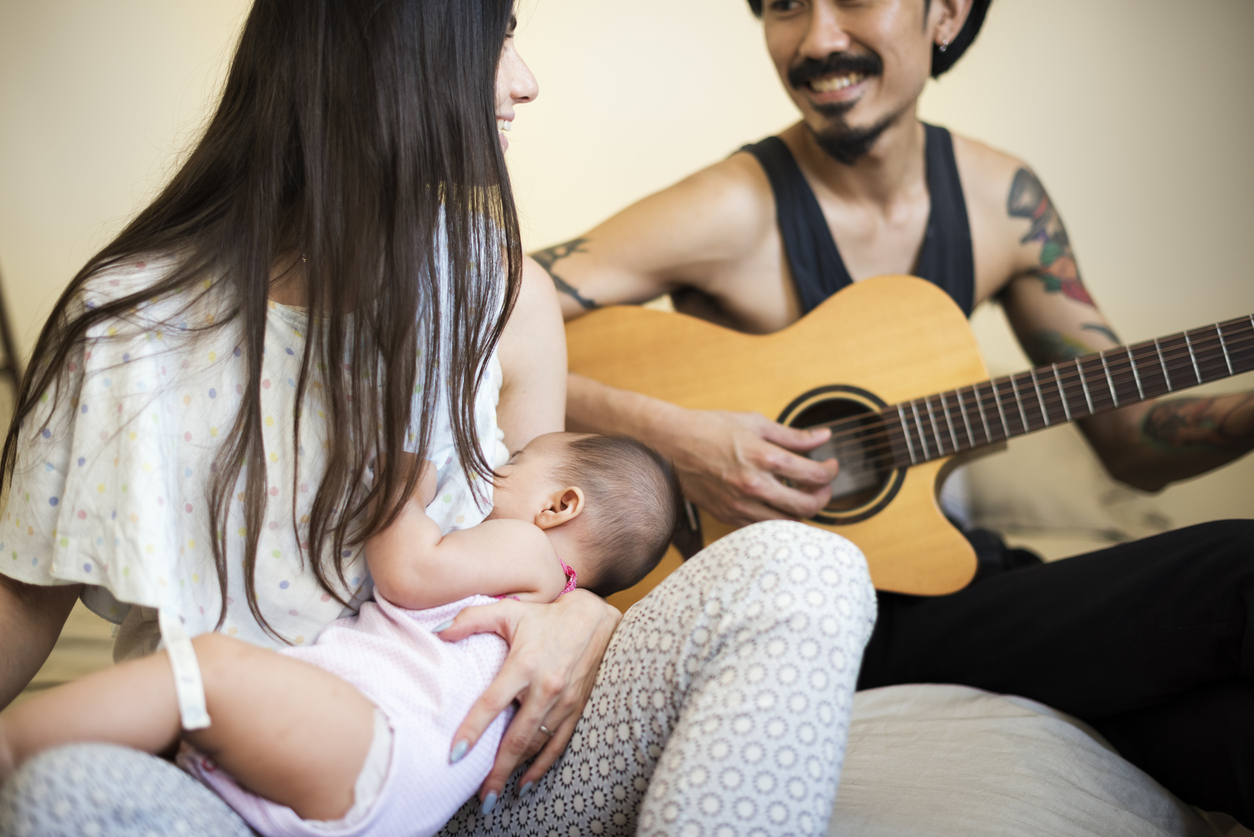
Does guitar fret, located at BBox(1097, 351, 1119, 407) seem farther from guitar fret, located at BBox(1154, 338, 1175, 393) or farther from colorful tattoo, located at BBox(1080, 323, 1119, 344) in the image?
colorful tattoo, located at BBox(1080, 323, 1119, 344)

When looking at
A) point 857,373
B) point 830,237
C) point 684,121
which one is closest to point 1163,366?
point 857,373

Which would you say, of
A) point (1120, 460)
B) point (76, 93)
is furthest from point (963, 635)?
point (76, 93)

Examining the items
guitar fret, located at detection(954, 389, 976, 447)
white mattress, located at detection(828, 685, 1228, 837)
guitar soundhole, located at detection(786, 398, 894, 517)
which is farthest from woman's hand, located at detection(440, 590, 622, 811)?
guitar fret, located at detection(954, 389, 976, 447)

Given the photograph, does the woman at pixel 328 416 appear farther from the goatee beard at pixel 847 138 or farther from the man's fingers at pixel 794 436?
the goatee beard at pixel 847 138

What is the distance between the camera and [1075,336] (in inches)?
61.2

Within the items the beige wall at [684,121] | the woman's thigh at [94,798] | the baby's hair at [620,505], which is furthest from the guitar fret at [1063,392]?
the woman's thigh at [94,798]

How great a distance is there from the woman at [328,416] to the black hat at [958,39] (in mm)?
1147

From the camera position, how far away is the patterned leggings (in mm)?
494

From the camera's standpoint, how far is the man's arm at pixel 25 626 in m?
0.72

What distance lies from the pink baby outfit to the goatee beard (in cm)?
114

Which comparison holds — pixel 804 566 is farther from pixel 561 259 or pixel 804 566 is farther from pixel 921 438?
pixel 561 259

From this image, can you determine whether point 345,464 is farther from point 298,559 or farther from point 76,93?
point 76,93

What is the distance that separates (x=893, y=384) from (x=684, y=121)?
1.15 metres

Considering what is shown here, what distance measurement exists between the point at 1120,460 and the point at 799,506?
2.40ft
